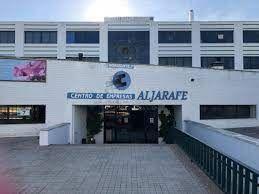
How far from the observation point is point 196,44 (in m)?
51.2

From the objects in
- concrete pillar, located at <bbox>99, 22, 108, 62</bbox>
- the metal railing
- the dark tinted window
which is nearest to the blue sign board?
the metal railing

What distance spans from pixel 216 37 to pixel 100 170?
138 feet

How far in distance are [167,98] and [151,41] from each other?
87.7 feet

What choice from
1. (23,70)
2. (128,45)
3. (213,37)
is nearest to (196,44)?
(213,37)

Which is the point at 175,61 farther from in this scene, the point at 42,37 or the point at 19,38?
the point at 19,38

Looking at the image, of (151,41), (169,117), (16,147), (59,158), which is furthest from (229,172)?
(151,41)

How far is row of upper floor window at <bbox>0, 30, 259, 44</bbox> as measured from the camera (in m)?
50.9

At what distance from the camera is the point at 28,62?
2366 cm

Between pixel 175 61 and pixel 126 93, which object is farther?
pixel 175 61

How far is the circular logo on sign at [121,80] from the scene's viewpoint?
24.7 metres

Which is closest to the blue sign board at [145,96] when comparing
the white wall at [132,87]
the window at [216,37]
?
the white wall at [132,87]

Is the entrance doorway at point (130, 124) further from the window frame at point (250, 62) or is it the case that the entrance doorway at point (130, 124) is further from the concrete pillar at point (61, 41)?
the window frame at point (250, 62)

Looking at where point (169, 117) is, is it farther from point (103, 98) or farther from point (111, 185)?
point (111, 185)

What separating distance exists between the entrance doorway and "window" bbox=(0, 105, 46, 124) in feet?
16.6
